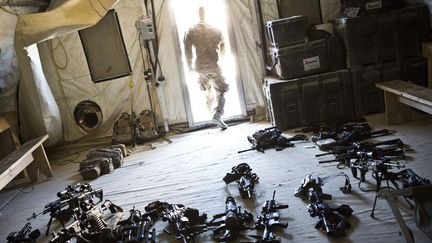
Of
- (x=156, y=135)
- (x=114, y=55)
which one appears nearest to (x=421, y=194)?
(x=156, y=135)

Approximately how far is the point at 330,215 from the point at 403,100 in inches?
89.8

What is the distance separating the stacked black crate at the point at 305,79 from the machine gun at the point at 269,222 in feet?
7.54

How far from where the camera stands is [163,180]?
4.70 meters

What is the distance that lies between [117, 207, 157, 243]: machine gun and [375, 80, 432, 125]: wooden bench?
9.93 ft

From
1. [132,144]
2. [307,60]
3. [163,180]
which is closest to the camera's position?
[163,180]

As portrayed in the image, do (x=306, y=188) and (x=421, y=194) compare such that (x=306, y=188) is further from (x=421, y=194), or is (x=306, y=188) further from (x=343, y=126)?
(x=343, y=126)

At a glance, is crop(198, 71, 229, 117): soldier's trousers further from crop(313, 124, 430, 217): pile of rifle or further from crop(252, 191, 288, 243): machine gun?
crop(252, 191, 288, 243): machine gun

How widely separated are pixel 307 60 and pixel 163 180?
263cm

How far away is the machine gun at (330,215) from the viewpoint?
2910 mm

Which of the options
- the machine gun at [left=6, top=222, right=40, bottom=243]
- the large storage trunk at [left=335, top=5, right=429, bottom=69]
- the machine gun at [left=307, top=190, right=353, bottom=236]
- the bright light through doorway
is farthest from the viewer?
the bright light through doorway

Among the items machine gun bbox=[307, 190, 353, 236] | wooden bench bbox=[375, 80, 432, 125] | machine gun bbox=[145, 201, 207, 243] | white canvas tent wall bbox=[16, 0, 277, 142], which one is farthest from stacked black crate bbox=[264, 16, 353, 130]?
machine gun bbox=[145, 201, 207, 243]

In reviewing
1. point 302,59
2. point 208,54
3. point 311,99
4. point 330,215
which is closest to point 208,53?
point 208,54

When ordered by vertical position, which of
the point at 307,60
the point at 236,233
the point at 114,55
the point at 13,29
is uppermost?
the point at 13,29

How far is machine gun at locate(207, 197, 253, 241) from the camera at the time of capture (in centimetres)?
314
